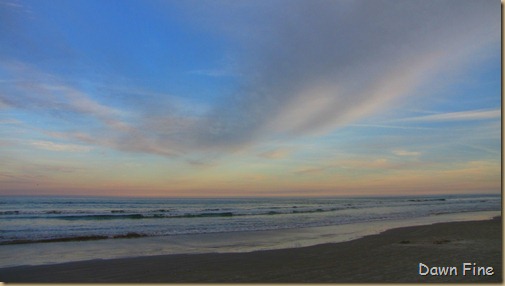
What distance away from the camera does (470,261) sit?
25.8ft

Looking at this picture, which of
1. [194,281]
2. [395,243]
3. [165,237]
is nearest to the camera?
[194,281]

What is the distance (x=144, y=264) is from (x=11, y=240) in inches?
269

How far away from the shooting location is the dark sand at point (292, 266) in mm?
6777

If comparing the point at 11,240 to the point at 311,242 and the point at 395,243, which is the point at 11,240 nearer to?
the point at 311,242

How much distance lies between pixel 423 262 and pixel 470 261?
0.97 metres

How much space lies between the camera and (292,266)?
25.3 feet

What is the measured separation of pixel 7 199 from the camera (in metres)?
42.8

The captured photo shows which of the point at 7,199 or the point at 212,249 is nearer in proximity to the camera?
the point at 212,249

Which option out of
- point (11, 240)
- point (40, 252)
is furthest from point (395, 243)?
point (11, 240)

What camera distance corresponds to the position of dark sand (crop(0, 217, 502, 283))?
6777 mm

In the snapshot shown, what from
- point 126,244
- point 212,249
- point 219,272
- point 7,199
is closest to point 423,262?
point 219,272

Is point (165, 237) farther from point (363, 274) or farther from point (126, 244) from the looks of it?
point (363, 274)

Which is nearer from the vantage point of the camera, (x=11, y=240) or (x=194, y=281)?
(x=194, y=281)

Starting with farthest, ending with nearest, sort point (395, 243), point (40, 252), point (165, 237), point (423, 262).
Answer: point (165, 237) → point (395, 243) → point (40, 252) → point (423, 262)
